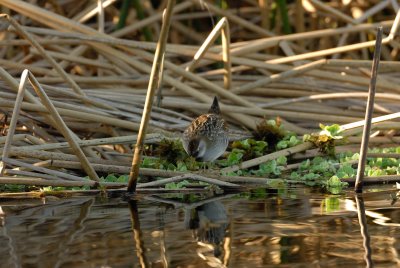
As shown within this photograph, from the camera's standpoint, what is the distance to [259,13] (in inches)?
381

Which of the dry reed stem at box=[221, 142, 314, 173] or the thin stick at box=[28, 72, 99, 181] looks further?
the dry reed stem at box=[221, 142, 314, 173]

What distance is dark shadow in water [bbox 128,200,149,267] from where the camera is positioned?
3.63m

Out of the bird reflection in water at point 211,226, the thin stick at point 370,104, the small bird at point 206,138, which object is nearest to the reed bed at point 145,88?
the small bird at point 206,138

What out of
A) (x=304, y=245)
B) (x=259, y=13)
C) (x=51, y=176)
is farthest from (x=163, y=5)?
(x=304, y=245)

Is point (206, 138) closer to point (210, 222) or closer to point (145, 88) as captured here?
point (210, 222)

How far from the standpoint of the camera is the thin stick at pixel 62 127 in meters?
5.02

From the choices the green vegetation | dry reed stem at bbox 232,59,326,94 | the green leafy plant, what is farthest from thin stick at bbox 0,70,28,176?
dry reed stem at bbox 232,59,326,94

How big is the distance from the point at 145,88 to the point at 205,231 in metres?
3.38

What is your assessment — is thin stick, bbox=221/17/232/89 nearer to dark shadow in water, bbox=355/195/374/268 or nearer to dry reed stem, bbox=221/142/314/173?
dry reed stem, bbox=221/142/314/173

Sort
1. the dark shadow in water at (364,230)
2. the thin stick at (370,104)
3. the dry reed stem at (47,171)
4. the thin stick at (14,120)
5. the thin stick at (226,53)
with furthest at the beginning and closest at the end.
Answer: the thin stick at (226,53), the dry reed stem at (47,171), the thin stick at (14,120), the thin stick at (370,104), the dark shadow in water at (364,230)

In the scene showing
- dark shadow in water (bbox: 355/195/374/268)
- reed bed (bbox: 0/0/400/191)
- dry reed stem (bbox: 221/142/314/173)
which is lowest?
dark shadow in water (bbox: 355/195/374/268)

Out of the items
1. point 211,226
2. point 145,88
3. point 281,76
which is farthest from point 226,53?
point 211,226

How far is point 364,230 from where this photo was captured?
4.11m

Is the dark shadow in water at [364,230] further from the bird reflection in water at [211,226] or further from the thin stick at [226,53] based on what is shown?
the thin stick at [226,53]
